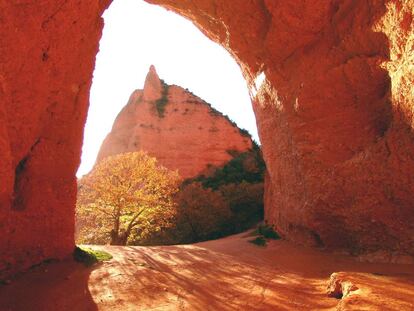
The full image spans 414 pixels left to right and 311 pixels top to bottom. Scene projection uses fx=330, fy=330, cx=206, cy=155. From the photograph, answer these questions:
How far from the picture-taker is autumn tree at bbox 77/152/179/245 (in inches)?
600

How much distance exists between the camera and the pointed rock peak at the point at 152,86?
42750mm

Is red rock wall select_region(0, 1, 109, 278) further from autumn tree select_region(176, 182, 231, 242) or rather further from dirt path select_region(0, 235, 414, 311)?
autumn tree select_region(176, 182, 231, 242)

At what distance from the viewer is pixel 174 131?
3881 centimetres

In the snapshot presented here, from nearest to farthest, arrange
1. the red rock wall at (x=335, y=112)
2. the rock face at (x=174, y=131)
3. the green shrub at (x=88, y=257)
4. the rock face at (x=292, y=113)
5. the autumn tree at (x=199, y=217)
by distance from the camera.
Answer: the rock face at (x=292, y=113)
the green shrub at (x=88, y=257)
the red rock wall at (x=335, y=112)
the autumn tree at (x=199, y=217)
the rock face at (x=174, y=131)

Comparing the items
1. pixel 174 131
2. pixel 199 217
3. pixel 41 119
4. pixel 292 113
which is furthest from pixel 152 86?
pixel 41 119

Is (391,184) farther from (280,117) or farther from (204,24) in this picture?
(204,24)

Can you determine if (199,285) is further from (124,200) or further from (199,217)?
(199,217)

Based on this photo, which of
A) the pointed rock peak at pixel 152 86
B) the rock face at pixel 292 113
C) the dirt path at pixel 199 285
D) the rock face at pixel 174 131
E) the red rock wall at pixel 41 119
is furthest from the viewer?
the pointed rock peak at pixel 152 86

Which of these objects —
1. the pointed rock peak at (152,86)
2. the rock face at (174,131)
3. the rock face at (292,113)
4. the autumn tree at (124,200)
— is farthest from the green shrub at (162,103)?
the rock face at (292,113)

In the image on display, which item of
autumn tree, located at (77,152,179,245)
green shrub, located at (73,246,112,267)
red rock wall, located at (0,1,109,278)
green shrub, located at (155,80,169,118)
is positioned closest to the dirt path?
green shrub, located at (73,246,112,267)

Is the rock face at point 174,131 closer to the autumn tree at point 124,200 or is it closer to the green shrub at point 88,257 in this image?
the autumn tree at point 124,200

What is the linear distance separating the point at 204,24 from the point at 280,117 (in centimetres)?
577

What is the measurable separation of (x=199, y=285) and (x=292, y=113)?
648 centimetres

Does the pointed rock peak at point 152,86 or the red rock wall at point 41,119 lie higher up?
the pointed rock peak at point 152,86
